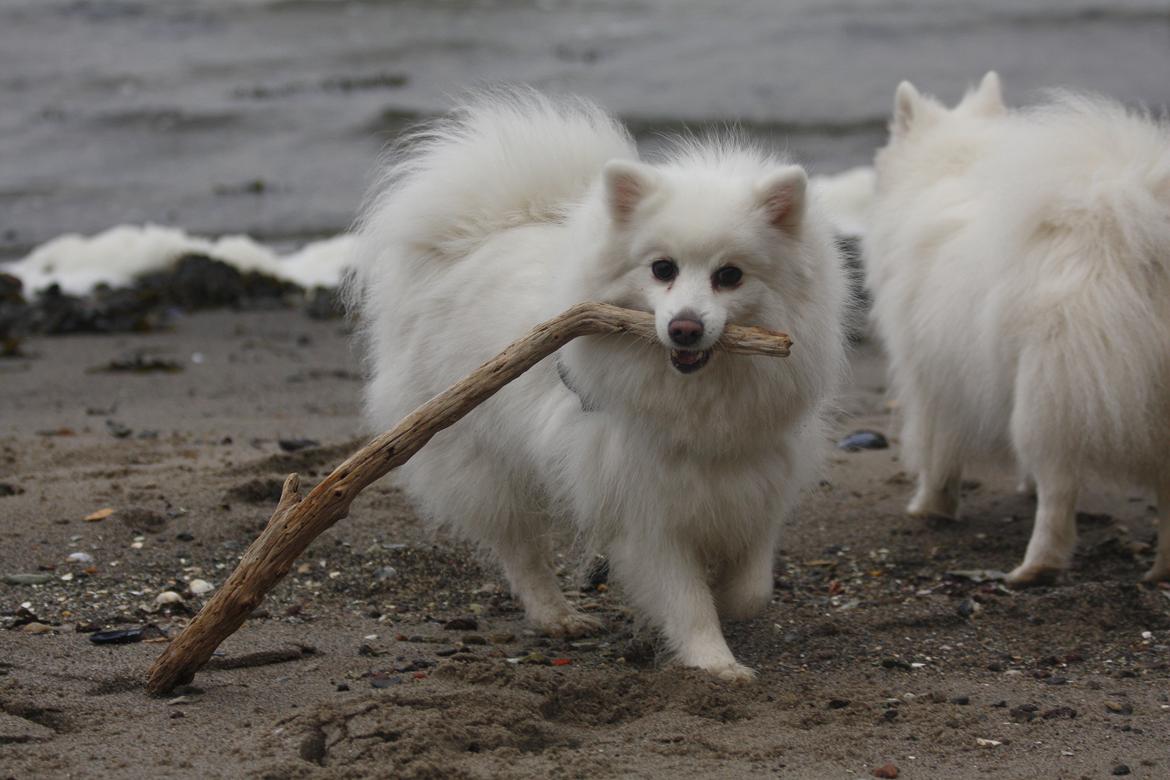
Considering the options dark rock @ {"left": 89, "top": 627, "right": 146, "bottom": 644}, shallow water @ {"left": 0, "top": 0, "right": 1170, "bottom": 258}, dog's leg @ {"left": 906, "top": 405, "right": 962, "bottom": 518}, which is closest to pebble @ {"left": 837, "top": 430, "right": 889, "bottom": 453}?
dog's leg @ {"left": 906, "top": 405, "right": 962, "bottom": 518}

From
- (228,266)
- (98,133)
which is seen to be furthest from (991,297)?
(98,133)

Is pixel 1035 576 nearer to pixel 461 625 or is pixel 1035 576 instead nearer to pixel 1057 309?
pixel 1057 309

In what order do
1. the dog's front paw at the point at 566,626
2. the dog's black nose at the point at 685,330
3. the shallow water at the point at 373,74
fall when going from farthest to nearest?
the shallow water at the point at 373,74
the dog's front paw at the point at 566,626
the dog's black nose at the point at 685,330

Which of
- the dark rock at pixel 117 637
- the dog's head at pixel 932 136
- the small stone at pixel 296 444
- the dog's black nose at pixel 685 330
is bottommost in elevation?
the small stone at pixel 296 444

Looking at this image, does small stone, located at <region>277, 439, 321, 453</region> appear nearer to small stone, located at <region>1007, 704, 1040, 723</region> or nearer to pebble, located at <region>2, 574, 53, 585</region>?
pebble, located at <region>2, 574, 53, 585</region>

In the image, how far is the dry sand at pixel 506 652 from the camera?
3150 millimetres

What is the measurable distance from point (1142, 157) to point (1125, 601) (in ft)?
4.65

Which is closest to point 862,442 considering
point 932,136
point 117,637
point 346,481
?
point 932,136

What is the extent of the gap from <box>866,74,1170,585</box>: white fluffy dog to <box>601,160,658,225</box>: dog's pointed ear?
1505 millimetres

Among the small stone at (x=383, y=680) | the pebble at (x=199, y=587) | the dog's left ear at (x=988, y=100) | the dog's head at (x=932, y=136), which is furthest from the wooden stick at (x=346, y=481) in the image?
the dog's left ear at (x=988, y=100)

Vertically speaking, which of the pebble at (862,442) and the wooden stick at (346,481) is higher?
the wooden stick at (346,481)

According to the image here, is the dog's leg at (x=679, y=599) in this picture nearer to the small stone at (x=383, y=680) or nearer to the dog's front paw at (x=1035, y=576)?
the small stone at (x=383, y=680)

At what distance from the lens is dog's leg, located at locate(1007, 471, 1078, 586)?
14.7ft

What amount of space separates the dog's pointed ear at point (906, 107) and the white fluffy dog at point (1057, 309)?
1.97 ft
